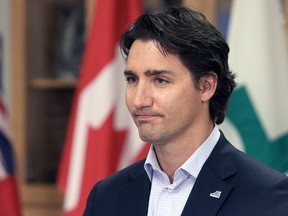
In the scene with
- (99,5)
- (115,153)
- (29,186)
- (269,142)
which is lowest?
(29,186)

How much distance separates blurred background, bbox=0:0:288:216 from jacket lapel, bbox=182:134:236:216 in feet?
7.10

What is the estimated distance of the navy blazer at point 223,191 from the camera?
1.77 m

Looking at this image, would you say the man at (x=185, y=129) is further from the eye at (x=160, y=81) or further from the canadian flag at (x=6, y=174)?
the canadian flag at (x=6, y=174)

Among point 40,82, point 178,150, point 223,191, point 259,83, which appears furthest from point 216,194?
point 40,82

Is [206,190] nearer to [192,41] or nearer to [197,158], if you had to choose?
[197,158]

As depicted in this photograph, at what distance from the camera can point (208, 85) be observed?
191cm

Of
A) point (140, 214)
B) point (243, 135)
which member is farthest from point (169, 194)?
point (243, 135)

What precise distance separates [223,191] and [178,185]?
0.37 feet

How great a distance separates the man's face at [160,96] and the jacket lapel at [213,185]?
0.31 feet

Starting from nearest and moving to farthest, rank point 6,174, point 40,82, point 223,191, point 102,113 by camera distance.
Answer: point 223,191 < point 102,113 < point 6,174 < point 40,82

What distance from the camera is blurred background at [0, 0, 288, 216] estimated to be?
3.97 meters

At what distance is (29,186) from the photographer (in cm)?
402

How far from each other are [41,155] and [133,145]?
800 millimetres

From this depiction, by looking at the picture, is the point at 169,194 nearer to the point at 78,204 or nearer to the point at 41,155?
the point at 78,204
